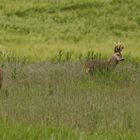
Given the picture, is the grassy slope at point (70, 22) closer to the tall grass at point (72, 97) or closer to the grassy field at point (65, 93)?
the grassy field at point (65, 93)

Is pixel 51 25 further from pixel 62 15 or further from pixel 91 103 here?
pixel 91 103

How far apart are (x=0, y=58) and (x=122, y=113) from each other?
958cm

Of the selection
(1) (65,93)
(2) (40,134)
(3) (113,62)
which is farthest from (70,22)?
(2) (40,134)

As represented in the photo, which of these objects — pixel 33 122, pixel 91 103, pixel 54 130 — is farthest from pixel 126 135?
pixel 91 103

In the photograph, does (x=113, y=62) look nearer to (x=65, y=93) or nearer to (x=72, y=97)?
(x=65, y=93)

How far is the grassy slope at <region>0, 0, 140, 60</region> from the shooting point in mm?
28984

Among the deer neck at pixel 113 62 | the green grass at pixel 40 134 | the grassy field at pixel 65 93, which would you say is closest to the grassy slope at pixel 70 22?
the grassy field at pixel 65 93

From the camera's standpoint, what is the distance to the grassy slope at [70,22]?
95.1 ft

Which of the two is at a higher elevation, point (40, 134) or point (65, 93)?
point (40, 134)

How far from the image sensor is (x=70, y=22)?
3366 cm

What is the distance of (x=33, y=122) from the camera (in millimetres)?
9000

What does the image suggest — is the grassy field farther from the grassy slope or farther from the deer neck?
the deer neck

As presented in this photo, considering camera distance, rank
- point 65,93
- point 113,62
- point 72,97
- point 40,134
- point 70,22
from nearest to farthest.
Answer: point 40,134, point 72,97, point 65,93, point 113,62, point 70,22

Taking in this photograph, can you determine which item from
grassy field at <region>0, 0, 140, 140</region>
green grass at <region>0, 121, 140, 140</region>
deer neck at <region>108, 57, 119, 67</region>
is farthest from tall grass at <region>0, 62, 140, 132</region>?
green grass at <region>0, 121, 140, 140</region>
